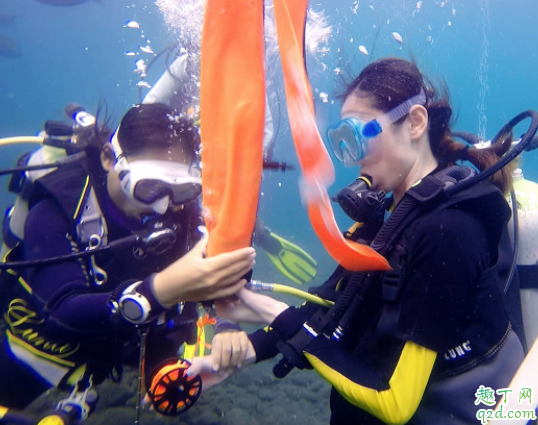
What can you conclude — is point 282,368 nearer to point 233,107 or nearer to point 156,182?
point 156,182

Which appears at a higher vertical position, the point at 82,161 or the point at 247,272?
the point at 247,272

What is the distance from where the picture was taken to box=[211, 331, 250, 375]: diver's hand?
93.5 inches

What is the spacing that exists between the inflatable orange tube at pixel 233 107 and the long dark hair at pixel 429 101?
4.38ft

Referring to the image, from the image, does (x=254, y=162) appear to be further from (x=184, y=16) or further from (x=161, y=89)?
(x=184, y=16)

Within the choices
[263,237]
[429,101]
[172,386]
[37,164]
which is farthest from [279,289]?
[263,237]

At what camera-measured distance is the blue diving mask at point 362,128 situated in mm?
2170

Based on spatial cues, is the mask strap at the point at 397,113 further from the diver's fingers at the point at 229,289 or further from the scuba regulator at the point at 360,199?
the diver's fingers at the point at 229,289

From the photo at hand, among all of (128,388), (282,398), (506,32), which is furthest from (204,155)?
(506,32)

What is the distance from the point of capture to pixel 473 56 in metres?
82.3

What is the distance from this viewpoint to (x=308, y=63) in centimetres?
168

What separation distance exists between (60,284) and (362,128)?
6.93 feet

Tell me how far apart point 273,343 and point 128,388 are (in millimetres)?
3084

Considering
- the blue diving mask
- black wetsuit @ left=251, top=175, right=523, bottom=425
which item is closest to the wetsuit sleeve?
black wetsuit @ left=251, top=175, right=523, bottom=425

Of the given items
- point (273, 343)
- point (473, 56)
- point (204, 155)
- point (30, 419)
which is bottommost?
point (473, 56)
